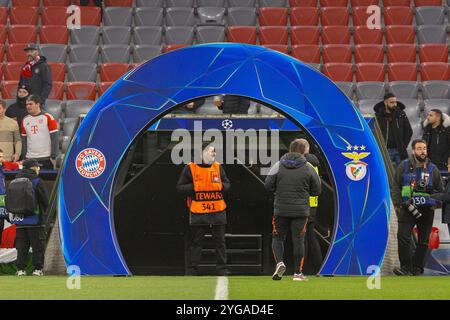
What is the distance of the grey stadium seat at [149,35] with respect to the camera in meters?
20.3

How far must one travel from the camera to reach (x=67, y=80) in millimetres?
19500

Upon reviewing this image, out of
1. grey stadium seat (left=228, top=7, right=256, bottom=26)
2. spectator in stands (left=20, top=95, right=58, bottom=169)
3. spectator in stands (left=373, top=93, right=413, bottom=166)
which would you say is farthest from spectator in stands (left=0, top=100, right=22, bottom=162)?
grey stadium seat (left=228, top=7, right=256, bottom=26)

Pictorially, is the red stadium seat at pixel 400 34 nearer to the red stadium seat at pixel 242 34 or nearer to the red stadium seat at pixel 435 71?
the red stadium seat at pixel 435 71

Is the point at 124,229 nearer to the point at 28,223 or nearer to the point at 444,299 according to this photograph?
the point at 28,223

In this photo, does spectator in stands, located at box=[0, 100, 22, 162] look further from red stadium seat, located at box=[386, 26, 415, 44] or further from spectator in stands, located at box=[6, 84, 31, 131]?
red stadium seat, located at box=[386, 26, 415, 44]

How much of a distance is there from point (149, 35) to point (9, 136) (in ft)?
18.7

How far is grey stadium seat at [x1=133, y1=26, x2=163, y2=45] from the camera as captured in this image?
2030cm

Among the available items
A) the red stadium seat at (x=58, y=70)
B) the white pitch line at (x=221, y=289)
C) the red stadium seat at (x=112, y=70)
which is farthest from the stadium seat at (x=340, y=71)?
the white pitch line at (x=221, y=289)

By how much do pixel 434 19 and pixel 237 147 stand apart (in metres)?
7.91

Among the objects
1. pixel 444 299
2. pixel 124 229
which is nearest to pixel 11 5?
pixel 124 229

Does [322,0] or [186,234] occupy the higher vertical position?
[322,0]

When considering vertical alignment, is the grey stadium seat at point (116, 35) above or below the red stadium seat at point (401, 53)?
above

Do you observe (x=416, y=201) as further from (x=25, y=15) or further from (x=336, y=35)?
(x=25, y=15)

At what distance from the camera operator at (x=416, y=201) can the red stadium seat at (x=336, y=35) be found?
7360mm
